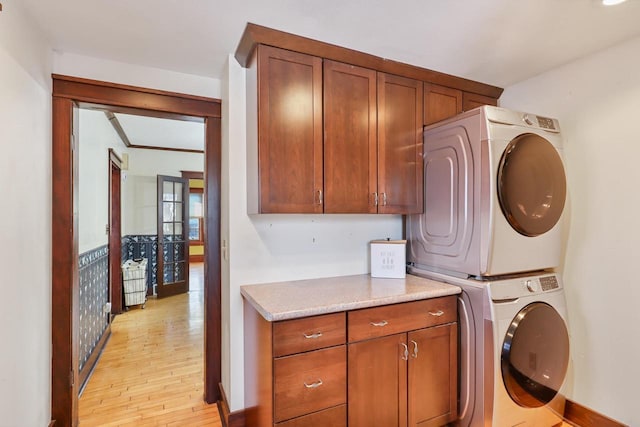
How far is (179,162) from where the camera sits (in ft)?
19.1

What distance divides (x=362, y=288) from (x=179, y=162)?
16.4 feet

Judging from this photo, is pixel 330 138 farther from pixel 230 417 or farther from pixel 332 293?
pixel 230 417

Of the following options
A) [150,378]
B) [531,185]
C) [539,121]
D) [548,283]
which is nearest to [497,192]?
[531,185]

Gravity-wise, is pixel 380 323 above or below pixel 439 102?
below

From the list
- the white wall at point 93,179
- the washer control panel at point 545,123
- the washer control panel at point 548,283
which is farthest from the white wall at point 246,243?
the white wall at point 93,179

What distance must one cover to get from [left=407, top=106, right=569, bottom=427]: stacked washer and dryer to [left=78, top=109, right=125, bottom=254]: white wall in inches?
114

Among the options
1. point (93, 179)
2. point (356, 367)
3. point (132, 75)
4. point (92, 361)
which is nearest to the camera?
point (356, 367)

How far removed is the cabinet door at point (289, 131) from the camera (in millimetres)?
1774

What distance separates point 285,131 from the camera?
72.0 inches

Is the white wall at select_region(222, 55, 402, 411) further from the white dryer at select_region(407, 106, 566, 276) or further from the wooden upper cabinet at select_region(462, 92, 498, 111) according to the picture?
the wooden upper cabinet at select_region(462, 92, 498, 111)

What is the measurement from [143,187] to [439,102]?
16.5ft

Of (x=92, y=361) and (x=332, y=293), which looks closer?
(x=332, y=293)

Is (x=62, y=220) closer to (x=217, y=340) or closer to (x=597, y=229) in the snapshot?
(x=217, y=340)

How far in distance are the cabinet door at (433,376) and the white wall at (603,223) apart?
933mm
